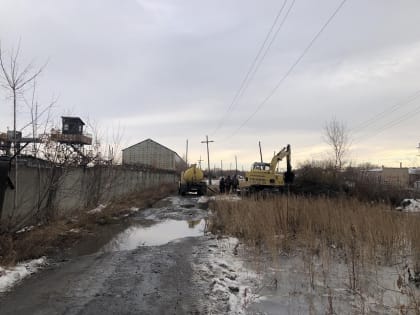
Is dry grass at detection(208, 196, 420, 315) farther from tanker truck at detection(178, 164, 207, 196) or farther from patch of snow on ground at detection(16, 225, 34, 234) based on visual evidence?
tanker truck at detection(178, 164, 207, 196)

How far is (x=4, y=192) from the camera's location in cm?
1044

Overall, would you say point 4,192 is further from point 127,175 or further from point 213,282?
point 127,175

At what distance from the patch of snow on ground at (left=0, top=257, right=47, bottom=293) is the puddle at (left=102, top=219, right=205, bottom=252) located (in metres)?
2.29

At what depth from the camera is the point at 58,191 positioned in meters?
15.0

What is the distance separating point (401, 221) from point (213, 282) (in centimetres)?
532

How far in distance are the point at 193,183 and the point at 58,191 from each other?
26.5 m

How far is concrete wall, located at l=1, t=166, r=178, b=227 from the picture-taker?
1181cm

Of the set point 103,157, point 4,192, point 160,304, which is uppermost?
point 103,157

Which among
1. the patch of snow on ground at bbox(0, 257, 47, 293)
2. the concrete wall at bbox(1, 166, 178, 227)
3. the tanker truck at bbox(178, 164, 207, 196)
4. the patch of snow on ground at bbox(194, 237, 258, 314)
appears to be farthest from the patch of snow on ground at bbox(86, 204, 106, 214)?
the tanker truck at bbox(178, 164, 207, 196)

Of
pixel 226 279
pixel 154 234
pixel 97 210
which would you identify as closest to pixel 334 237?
pixel 226 279

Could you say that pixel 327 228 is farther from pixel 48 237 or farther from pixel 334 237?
→ pixel 48 237

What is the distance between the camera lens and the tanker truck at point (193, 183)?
134 feet

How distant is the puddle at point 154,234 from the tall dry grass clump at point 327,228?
4.56ft

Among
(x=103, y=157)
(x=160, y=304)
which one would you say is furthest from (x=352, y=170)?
(x=160, y=304)
